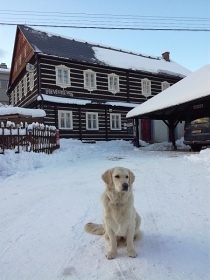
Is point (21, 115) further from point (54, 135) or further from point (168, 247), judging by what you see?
point (168, 247)

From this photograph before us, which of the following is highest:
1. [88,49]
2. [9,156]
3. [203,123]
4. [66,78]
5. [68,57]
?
[88,49]

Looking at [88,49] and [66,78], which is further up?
[88,49]

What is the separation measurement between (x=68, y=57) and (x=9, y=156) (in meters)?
13.5

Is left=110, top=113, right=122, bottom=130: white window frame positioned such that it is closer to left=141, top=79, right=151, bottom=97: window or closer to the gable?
left=141, top=79, right=151, bottom=97: window

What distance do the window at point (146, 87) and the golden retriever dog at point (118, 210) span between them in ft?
77.8

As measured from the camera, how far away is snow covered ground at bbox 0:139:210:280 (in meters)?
2.90

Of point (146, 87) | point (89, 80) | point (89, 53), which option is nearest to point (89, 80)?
point (89, 80)

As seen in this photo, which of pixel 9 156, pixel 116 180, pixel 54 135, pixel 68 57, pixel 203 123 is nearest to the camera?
pixel 116 180

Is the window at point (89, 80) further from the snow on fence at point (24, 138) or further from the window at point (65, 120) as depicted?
the snow on fence at point (24, 138)

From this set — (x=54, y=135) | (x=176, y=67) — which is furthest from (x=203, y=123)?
(x=176, y=67)

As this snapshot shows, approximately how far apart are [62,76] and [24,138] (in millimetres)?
11491

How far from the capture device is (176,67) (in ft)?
102

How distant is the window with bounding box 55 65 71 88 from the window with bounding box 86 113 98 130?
295 cm

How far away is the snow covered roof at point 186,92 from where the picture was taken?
12.1m
